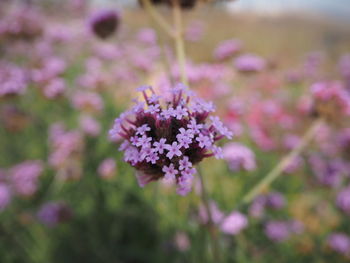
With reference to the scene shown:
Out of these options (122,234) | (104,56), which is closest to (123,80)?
(104,56)

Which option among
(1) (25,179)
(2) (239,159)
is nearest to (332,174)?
(2) (239,159)

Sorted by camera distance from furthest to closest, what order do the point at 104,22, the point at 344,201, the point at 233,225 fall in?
1. the point at 344,201
2. the point at 233,225
3. the point at 104,22

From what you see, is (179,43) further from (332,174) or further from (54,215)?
(332,174)

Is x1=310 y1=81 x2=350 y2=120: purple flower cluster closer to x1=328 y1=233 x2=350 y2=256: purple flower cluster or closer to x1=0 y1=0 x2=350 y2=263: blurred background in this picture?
x1=0 y1=0 x2=350 y2=263: blurred background

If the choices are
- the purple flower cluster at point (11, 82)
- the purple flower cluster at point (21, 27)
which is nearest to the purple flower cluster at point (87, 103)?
the purple flower cluster at point (21, 27)

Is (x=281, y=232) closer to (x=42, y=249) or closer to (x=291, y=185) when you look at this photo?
(x=291, y=185)

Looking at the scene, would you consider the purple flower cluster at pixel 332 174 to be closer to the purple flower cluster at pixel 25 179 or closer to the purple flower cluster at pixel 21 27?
the purple flower cluster at pixel 25 179
